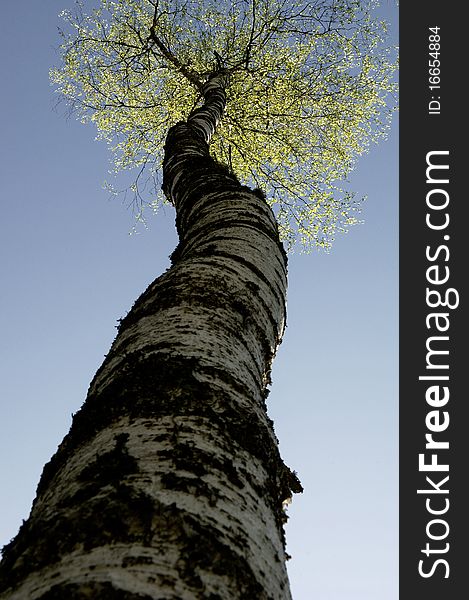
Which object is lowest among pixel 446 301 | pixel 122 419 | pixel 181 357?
pixel 122 419

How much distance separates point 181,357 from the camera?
5.58ft

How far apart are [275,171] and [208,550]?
10.9m

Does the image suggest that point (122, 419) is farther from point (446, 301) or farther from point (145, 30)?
point (145, 30)

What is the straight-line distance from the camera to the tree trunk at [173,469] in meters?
1.01

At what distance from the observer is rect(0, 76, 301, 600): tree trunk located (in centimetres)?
101

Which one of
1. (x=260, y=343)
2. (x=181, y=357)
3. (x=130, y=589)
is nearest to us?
(x=130, y=589)

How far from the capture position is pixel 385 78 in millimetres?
12000

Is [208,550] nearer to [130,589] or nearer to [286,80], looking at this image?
[130,589]

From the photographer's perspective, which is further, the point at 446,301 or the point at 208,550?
the point at 446,301

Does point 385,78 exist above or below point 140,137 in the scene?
above

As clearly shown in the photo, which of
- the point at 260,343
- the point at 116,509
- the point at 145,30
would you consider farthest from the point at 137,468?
the point at 145,30

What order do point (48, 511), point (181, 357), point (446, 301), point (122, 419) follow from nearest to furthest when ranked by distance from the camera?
point (48, 511), point (122, 419), point (181, 357), point (446, 301)

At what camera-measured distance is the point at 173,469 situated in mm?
1259

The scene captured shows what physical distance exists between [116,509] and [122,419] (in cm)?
38
